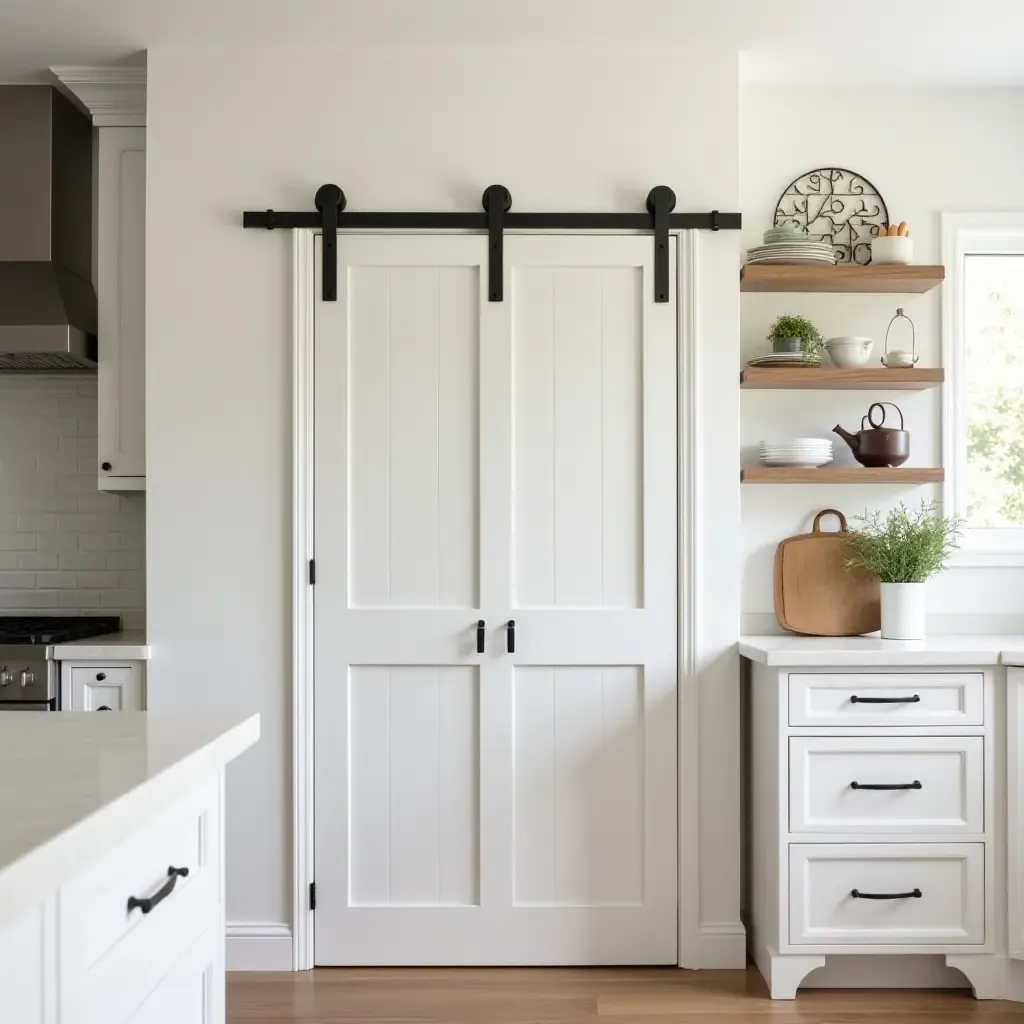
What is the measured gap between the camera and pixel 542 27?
281 centimetres

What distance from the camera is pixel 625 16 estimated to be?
275cm

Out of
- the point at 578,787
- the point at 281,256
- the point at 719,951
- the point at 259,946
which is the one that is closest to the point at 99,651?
the point at 259,946

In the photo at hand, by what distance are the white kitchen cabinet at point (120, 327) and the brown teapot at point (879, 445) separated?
82.6 inches

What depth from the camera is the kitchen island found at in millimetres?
968

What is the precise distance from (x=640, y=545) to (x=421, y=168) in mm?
1235

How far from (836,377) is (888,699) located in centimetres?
95

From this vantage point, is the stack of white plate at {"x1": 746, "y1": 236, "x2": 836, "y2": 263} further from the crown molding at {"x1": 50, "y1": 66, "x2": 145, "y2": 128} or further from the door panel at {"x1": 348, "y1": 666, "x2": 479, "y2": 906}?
the crown molding at {"x1": 50, "y1": 66, "x2": 145, "y2": 128}

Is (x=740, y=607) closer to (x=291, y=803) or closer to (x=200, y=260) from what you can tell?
(x=291, y=803)

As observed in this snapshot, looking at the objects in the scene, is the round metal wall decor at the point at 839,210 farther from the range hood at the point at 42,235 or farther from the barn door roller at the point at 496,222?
the range hood at the point at 42,235

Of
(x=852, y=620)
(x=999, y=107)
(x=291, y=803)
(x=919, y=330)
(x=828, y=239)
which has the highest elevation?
(x=999, y=107)

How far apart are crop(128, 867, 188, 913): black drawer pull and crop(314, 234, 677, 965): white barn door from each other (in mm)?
1519

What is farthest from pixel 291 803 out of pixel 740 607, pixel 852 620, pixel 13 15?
pixel 13 15

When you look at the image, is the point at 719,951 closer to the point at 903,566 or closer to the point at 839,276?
the point at 903,566

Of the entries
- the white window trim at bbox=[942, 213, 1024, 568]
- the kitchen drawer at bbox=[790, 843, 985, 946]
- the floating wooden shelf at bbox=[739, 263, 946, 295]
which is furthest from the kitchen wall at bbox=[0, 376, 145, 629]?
the white window trim at bbox=[942, 213, 1024, 568]
